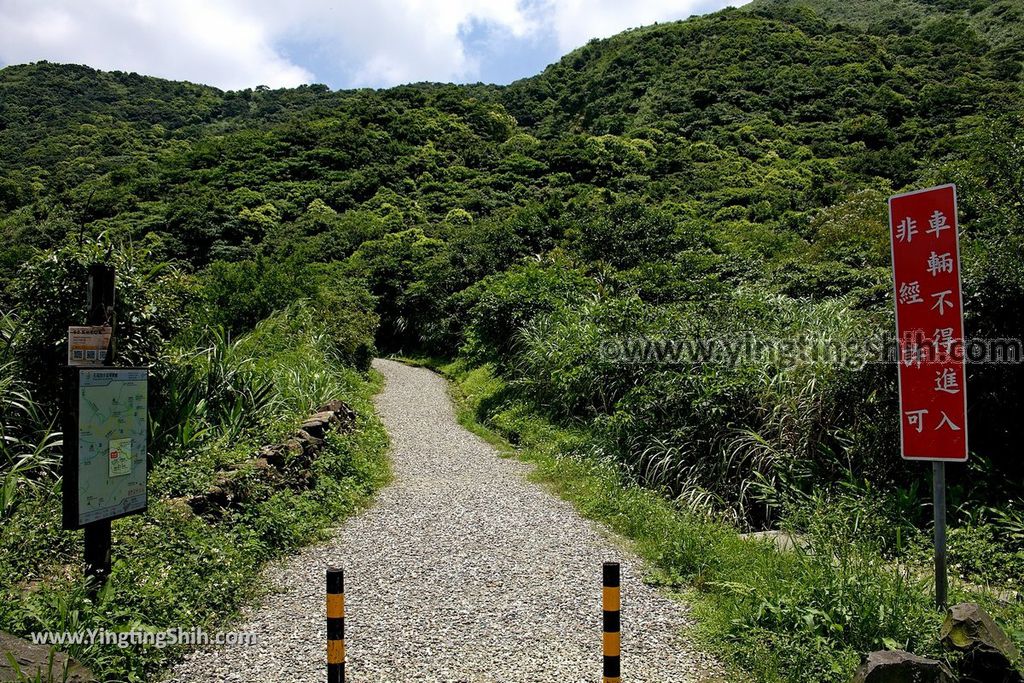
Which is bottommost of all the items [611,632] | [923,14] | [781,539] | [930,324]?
[781,539]

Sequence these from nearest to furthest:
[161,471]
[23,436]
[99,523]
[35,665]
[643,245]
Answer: [35,665], [99,523], [161,471], [23,436], [643,245]

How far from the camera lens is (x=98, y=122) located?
5394cm

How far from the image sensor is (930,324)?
156 inches

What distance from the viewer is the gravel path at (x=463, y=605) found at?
3.72 meters

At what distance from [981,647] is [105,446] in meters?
4.62

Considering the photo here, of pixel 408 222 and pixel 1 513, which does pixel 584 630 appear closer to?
pixel 1 513

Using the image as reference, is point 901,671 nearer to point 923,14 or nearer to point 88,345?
point 88,345

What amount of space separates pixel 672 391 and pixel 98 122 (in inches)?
2382

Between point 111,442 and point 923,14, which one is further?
point 923,14

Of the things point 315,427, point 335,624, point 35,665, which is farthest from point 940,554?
point 315,427

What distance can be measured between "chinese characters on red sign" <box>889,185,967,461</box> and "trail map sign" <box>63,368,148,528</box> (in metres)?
4.62

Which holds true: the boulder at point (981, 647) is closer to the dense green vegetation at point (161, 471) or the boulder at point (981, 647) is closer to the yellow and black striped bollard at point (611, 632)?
the yellow and black striped bollard at point (611, 632)

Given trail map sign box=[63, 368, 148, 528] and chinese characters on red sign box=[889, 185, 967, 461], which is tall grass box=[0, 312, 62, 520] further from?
chinese characters on red sign box=[889, 185, 967, 461]

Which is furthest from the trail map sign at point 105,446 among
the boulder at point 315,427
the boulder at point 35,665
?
the boulder at point 315,427
